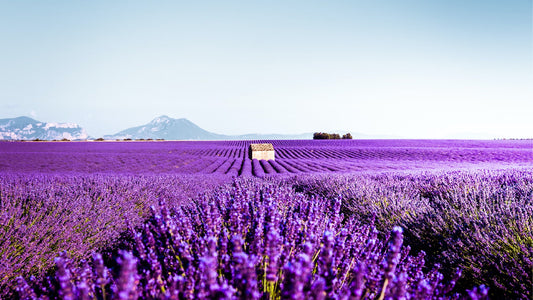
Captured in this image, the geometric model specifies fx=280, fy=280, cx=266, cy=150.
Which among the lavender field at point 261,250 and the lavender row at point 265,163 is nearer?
the lavender field at point 261,250

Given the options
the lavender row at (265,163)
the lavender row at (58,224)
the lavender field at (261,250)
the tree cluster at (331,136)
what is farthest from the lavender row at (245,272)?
the tree cluster at (331,136)

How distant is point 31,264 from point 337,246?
2.07 m

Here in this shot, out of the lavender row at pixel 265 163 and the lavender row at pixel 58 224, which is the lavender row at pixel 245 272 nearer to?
the lavender row at pixel 58 224

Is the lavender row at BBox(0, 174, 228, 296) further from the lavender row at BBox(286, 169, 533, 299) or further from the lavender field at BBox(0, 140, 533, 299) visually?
the lavender row at BBox(286, 169, 533, 299)

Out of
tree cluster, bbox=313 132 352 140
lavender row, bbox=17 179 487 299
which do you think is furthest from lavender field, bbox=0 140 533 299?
tree cluster, bbox=313 132 352 140

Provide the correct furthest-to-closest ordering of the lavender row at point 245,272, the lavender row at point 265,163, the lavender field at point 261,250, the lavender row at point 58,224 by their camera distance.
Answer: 1. the lavender row at point 265,163
2. the lavender row at point 58,224
3. the lavender field at point 261,250
4. the lavender row at point 245,272

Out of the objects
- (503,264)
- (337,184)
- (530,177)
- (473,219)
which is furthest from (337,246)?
(530,177)

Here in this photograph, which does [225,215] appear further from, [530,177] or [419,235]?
[530,177]

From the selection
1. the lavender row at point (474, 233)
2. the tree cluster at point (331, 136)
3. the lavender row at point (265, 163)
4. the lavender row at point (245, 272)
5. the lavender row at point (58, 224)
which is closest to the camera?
the lavender row at point (245, 272)

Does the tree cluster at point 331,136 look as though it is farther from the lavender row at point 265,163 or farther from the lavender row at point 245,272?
the lavender row at point 245,272

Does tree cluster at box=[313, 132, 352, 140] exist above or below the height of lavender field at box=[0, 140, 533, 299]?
above

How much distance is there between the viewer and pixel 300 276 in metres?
0.75

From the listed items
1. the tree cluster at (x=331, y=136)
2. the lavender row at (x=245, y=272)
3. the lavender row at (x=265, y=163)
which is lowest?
the lavender row at (x=265, y=163)

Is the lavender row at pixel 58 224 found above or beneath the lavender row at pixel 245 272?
beneath
